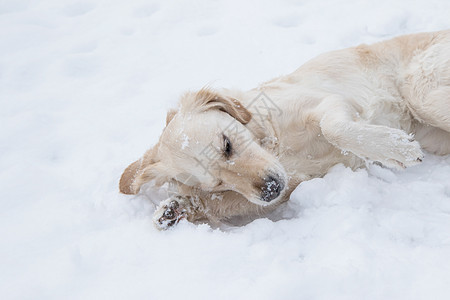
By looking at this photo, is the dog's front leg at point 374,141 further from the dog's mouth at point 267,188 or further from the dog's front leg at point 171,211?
the dog's front leg at point 171,211

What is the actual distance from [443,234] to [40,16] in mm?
5113

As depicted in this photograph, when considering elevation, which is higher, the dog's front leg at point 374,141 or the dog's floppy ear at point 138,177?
the dog's front leg at point 374,141

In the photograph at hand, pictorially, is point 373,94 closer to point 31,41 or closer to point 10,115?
point 10,115

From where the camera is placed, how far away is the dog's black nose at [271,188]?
219 cm

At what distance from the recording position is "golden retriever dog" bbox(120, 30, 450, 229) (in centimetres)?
226

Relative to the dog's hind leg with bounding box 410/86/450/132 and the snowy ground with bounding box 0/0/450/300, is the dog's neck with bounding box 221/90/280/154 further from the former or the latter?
the dog's hind leg with bounding box 410/86/450/132

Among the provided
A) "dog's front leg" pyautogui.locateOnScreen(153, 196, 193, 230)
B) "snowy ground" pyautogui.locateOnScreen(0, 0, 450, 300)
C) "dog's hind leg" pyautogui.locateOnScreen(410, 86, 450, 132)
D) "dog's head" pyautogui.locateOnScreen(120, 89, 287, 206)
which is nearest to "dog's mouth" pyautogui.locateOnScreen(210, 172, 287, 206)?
"dog's head" pyautogui.locateOnScreen(120, 89, 287, 206)

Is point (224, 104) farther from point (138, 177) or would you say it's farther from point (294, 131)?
point (138, 177)

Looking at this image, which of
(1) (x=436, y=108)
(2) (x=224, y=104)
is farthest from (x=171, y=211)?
(1) (x=436, y=108)

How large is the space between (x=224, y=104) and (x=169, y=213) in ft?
2.57

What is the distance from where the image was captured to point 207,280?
1791mm

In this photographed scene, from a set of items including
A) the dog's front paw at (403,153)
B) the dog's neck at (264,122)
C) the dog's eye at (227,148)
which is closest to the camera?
the dog's front paw at (403,153)

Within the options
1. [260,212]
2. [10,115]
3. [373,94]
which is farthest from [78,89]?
[373,94]

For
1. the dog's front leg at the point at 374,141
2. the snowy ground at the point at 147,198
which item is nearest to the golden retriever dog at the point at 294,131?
the dog's front leg at the point at 374,141
